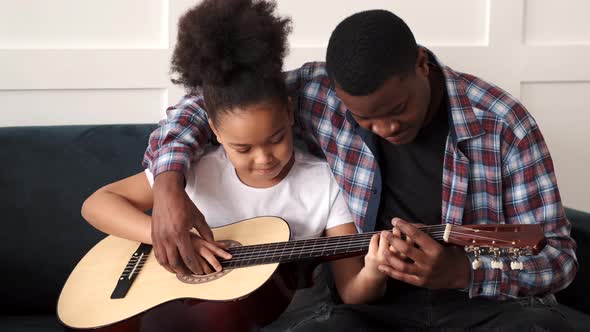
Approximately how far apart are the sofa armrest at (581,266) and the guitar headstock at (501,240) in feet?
1.67

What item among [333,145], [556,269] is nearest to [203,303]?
[333,145]

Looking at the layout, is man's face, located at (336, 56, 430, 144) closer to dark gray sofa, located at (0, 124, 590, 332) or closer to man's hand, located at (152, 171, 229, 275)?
man's hand, located at (152, 171, 229, 275)

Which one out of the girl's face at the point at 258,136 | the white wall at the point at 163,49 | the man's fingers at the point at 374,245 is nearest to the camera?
the man's fingers at the point at 374,245

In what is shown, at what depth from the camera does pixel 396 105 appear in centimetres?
120

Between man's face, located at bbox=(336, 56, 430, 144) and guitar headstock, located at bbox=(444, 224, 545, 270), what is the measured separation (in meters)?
0.22

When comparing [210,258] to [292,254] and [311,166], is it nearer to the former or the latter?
[292,254]

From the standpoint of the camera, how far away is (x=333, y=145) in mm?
1507

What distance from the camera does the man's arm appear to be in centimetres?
136

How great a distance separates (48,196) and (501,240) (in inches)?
45.2

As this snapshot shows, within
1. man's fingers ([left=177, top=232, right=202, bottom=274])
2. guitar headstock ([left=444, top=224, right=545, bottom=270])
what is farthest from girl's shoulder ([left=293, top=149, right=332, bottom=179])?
guitar headstock ([left=444, top=224, right=545, bottom=270])

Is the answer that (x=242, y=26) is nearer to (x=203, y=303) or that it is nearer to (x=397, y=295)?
(x=203, y=303)

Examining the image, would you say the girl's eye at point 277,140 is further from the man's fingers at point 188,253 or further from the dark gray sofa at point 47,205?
the dark gray sofa at point 47,205

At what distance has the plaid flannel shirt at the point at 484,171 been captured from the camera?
51.8 inches


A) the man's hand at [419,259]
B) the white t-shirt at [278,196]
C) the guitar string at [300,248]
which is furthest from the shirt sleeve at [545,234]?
the white t-shirt at [278,196]
